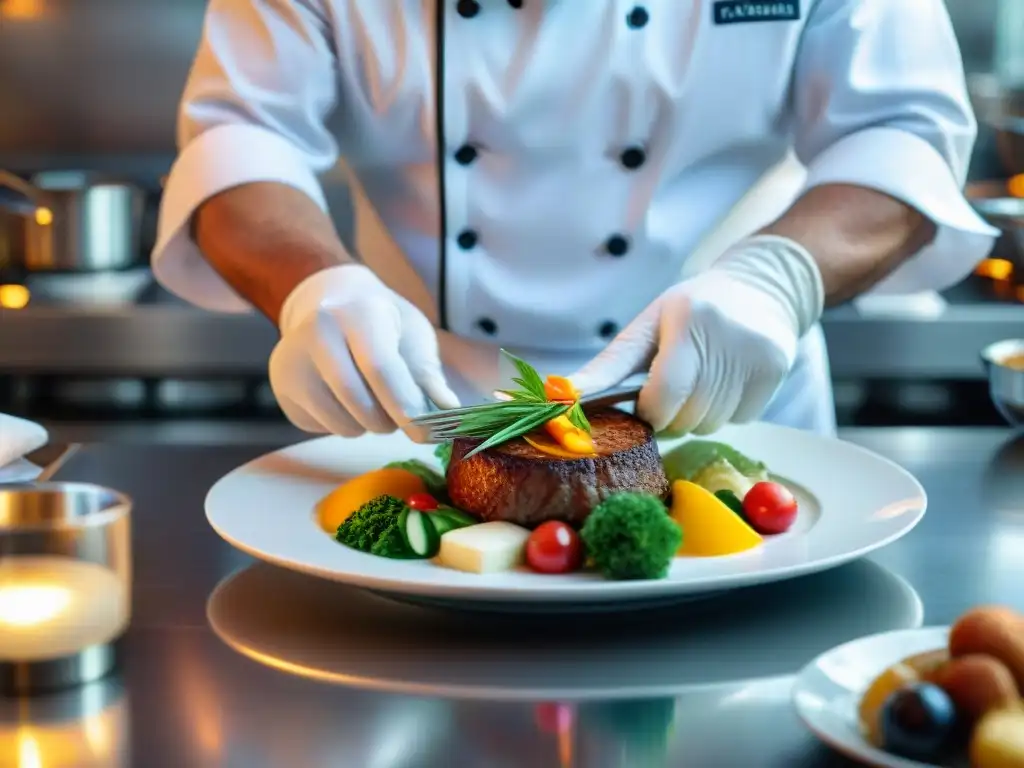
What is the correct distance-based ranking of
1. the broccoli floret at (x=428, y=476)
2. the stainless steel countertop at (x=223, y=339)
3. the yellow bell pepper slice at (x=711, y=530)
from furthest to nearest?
the stainless steel countertop at (x=223, y=339)
the broccoli floret at (x=428, y=476)
the yellow bell pepper slice at (x=711, y=530)

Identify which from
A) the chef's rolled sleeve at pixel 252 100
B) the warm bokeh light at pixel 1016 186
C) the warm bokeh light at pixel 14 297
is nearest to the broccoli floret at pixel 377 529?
the chef's rolled sleeve at pixel 252 100

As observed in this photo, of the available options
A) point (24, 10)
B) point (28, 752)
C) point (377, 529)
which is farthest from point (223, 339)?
point (28, 752)

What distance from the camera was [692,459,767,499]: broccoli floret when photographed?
5.32 feet

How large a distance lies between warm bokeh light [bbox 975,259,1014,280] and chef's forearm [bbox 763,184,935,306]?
52.1 inches

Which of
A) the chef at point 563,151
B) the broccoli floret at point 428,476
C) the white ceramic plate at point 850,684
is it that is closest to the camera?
the white ceramic plate at point 850,684

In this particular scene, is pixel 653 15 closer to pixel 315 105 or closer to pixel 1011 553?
pixel 315 105

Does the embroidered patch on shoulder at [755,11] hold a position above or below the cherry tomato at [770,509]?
above

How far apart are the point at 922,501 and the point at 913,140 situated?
71 centimetres

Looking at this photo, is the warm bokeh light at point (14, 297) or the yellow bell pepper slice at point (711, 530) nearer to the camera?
the yellow bell pepper slice at point (711, 530)

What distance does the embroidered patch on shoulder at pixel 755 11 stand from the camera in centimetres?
208

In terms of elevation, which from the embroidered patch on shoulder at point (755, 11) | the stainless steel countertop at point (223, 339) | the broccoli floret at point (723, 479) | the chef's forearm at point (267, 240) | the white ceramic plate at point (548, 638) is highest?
the embroidered patch on shoulder at point (755, 11)

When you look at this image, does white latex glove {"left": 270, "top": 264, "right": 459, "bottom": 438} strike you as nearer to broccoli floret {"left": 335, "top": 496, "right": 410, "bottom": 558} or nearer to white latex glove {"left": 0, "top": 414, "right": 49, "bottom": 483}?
broccoli floret {"left": 335, "top": 496, "right": 410, "bottom": 558}

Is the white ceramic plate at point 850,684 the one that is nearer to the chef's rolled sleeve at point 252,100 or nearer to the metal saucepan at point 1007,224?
the chef's rolled sleeve at point 252,100

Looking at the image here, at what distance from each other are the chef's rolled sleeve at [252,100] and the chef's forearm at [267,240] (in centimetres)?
4
